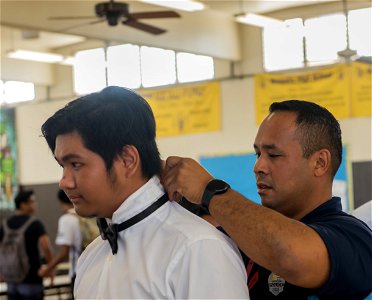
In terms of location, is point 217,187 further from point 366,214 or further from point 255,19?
point 255,19

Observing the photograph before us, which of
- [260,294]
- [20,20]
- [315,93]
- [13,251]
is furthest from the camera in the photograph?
[315,93]

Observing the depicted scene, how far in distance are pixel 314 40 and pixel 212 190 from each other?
35.2 feet

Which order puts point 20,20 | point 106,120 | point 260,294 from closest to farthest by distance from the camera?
1. point 106,120
2. point 260,294
3. point 20,20

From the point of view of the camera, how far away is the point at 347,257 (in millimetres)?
1537

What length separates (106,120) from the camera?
1532mm

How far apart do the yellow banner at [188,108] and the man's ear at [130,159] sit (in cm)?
1121

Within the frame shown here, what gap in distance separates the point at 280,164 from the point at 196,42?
33.3 feet

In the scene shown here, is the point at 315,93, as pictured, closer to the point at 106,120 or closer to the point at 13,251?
the point at 13,251

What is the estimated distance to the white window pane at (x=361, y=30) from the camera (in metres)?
11.3

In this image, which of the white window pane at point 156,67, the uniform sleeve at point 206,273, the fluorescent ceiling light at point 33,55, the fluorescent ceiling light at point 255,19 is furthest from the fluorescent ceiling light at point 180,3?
the uniform sleeve at point 206,273

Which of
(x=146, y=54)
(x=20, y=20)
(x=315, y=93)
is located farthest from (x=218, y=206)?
(x=146, y=54)

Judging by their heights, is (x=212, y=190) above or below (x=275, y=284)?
above

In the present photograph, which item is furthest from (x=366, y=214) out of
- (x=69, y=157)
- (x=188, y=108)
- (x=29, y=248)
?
(x=188, y=108)

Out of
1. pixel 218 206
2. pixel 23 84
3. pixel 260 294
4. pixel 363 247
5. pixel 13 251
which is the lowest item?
pixel 13 251
